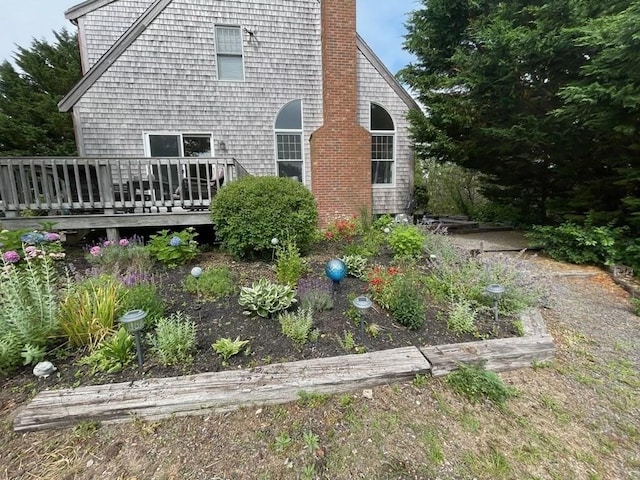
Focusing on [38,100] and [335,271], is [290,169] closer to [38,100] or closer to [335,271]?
[335,271]

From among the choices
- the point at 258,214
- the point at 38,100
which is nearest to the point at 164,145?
the point at 258,214

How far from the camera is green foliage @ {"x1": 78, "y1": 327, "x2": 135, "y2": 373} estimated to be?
2.27 meters

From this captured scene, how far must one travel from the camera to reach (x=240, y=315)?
10.1ft

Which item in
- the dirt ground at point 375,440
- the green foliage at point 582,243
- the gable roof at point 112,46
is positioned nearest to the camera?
the dirt ground at point 375,440

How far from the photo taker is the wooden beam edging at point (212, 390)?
6.25 feet

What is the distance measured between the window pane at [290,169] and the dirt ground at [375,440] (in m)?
6.77

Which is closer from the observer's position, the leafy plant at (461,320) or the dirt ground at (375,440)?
the dirt ground at (375,440)

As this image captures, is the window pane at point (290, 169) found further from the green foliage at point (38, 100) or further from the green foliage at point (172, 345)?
the green foliage at point (38, 100)

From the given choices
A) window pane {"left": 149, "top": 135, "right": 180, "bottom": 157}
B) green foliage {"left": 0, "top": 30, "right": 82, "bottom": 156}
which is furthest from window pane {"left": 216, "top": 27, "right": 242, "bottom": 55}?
green foliage {"left": 0, "top": 30, "right": 82, "bottom": 156}

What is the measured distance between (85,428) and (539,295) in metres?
4.42

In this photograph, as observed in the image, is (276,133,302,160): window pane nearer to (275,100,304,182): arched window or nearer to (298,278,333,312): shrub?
(275,100,304,182): arched window

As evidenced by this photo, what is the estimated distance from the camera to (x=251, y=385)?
210 centimetres

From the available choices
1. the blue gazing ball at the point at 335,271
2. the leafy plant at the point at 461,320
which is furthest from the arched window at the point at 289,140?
the leafy plant at the point at 461,320

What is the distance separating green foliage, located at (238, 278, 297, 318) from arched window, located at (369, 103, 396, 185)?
6221mm
